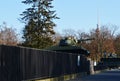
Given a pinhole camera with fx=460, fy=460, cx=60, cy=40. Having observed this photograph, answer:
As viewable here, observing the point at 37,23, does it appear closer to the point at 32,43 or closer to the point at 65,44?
the point at 32,43

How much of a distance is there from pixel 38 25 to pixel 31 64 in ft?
197

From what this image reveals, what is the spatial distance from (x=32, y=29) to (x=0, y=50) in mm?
66641

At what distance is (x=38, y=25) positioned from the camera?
91.7 meters

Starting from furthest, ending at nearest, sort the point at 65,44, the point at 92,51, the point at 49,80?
the point at 92,51, the point at 65,44, the point at 49,80

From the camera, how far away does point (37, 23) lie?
91562 millimetres

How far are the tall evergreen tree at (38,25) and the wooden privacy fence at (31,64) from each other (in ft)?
138

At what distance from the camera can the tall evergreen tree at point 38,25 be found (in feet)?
298

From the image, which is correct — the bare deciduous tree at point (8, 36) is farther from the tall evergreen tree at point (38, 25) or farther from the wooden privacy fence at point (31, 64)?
the wooden privacy fence at point (31, 64)

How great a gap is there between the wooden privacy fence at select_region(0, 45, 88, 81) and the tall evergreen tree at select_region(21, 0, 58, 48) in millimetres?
42100

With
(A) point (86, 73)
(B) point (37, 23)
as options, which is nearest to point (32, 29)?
(B) point (37, 23)

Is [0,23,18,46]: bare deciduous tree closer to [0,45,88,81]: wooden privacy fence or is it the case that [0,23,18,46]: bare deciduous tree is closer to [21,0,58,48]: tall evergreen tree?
[21,0,58,48]: tall evergreen tree

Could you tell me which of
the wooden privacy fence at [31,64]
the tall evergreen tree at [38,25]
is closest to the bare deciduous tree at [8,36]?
the tall evergreen tree at [38,25]

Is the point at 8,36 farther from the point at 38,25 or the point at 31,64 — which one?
the point at 31,64

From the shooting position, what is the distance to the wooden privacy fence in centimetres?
2550
